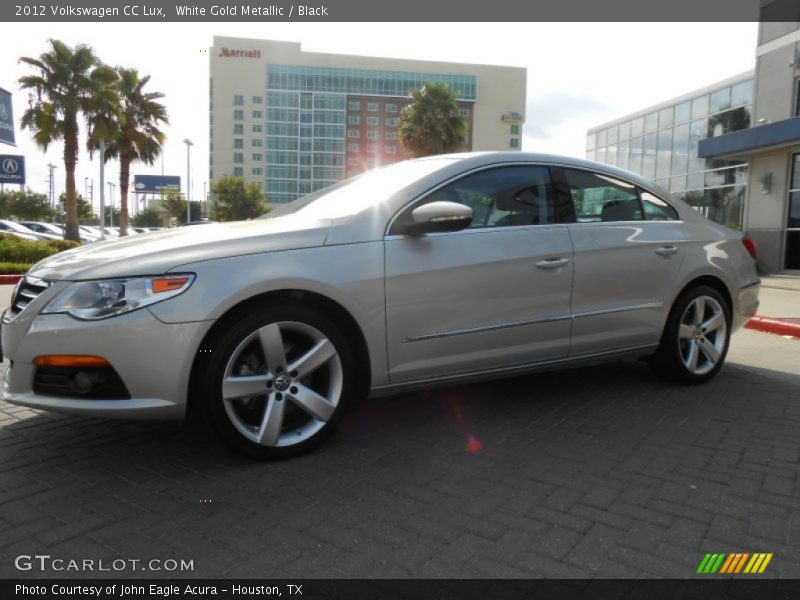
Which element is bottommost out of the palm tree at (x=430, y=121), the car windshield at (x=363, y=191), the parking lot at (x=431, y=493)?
the parking lot at (x=431, y=493)

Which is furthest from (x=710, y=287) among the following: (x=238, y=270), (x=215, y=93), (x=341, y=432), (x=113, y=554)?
(x=215, y=93)

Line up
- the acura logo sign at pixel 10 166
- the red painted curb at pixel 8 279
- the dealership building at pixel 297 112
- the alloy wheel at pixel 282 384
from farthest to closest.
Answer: the dealership building at pixel 297 112, the acura logo sign at pixel 10 166, the red painted curb at pixel 8 279, the alloy wheel at pixel 282 384

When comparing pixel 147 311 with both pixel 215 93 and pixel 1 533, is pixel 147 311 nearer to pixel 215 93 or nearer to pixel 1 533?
pixel 1 533

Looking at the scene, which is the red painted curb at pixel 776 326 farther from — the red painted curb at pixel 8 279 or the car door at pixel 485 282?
the red painted curb at pixel 8 279

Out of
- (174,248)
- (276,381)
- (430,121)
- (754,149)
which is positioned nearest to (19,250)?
(174,248)

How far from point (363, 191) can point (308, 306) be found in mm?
929

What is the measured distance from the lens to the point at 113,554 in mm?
2156

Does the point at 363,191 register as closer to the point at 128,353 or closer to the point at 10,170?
the point at 128,353

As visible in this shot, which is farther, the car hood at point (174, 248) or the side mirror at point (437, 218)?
the side mirror at point (437, 218)

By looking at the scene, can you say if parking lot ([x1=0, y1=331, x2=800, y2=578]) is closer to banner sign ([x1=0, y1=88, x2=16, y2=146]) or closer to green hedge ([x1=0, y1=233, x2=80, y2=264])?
green hedge ([x1=0, y1=233, x2=80, y2=264])

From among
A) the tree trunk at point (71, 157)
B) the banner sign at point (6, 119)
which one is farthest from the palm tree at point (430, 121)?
the banner sign at point (6, 119)

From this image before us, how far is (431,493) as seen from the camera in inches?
105

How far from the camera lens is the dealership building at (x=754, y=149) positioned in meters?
17.0

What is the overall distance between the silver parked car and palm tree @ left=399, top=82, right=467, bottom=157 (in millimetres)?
31130
